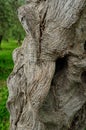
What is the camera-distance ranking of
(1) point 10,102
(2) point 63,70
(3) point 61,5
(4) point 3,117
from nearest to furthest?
1. (3) point 61,5
2. (2) point 63,70
3. (1) point 10,102
4. (4) point 3,117

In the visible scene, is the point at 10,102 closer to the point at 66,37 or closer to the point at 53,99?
the point at 53,99

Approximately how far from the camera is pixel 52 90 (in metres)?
5.87

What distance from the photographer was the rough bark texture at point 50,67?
5.33 m

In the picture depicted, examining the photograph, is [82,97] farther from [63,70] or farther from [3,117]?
[3,117]

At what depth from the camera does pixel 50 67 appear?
5465 mm

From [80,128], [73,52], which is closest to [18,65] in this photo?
[73,52]

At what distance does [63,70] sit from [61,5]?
3.62 feet

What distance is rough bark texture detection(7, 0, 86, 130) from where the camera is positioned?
533 centimetres

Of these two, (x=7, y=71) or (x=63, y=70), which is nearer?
(x=63, y=70)

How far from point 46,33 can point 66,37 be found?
31 centimetres

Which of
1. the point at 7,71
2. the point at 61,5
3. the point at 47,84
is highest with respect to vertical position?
the point at 61,5

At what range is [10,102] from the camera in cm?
621

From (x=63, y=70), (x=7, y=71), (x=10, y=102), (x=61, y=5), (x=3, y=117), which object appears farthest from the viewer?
(x=7, y=71)

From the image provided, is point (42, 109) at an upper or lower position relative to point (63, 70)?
lower
